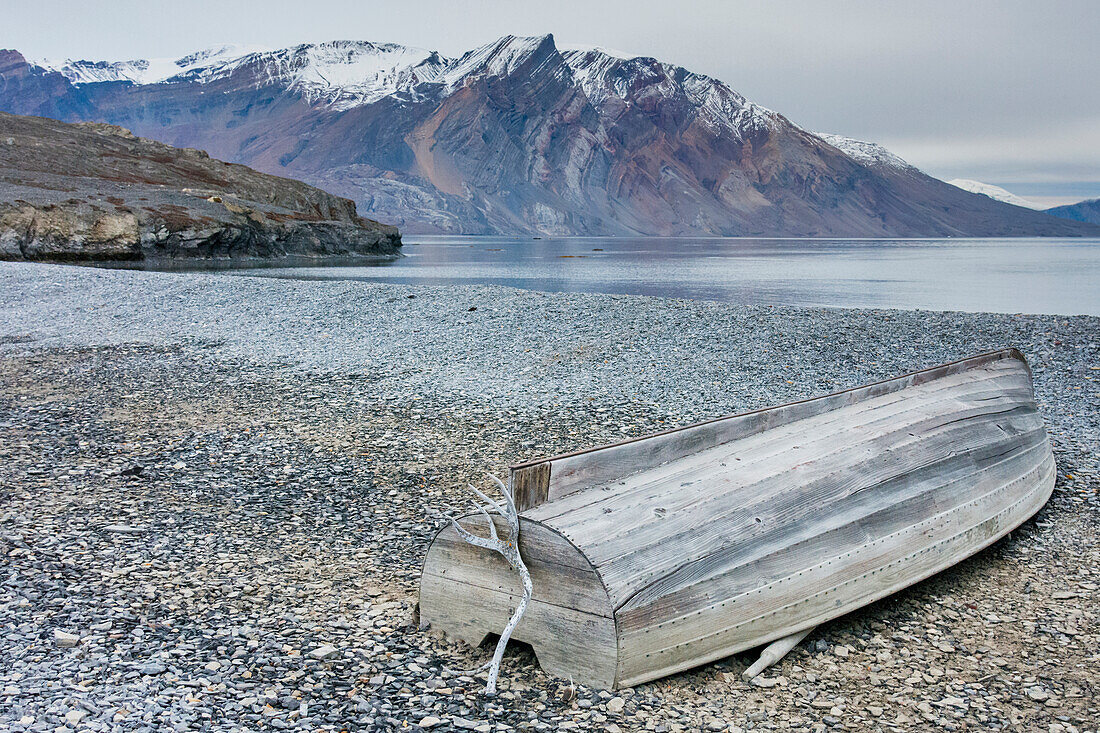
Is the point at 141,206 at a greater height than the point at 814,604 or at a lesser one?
greater

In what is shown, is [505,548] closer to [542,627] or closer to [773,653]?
[542,627]

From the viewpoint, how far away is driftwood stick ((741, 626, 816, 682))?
4.24m

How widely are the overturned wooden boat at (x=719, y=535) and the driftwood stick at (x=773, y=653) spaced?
45mm

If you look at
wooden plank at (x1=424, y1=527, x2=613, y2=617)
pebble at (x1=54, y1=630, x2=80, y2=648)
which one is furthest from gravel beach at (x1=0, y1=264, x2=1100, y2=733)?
wooden plank at (x1=424, y1=527, x2=613, y2=617)

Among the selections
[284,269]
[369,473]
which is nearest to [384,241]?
[284,269]

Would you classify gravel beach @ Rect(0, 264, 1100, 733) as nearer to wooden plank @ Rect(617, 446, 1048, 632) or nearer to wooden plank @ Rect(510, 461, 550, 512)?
wooden plank @ Rect(617, 446, 1048, 632)

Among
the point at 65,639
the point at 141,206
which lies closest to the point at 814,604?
the point at 65,639

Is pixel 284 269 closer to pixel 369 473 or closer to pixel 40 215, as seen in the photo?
pixel 40 215

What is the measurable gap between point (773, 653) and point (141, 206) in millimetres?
56316

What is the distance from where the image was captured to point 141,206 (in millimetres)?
51250

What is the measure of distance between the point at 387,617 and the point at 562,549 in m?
1.51

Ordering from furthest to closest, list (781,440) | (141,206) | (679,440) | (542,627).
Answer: (141,206) < (781,440) < (679,440) < (542,627)

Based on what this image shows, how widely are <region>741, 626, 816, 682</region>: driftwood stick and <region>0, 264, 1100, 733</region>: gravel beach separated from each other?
79mm

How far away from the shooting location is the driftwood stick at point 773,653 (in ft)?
13.9
